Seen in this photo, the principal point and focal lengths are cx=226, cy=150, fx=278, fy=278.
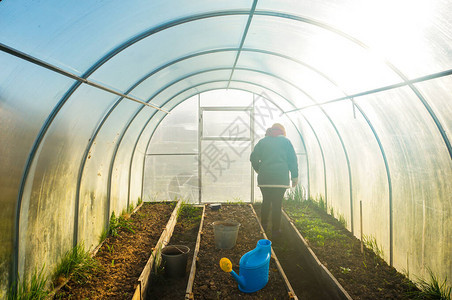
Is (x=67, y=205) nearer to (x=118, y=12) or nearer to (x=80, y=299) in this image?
(x=80, y=299)

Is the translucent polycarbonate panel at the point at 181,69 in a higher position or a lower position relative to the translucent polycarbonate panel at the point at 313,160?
higher

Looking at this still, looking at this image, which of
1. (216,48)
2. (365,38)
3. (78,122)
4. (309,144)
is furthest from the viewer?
(309,144)

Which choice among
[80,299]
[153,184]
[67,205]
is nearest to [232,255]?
[80,299]

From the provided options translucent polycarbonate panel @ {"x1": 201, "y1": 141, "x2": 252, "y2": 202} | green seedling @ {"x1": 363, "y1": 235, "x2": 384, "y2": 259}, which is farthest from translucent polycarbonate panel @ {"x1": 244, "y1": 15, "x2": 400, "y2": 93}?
translucent polycarbonate panel @ {"x1": 201, "y1": 141, "x2": 252, "y2": 202}

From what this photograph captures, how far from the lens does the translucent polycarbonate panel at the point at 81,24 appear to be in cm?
189

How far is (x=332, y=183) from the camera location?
6129 mm

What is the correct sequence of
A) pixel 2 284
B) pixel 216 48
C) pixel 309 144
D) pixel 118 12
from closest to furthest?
pixel 2 284, pixel 118 12, pixel 216 48, pixel 309 144

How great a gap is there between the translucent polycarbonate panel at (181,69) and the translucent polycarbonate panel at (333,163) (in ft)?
7.23

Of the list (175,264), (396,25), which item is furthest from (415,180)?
(175,264)

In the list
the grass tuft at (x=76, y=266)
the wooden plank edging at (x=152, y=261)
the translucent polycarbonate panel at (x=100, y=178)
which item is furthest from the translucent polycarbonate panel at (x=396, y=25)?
the grass tuft at (x=76, y=266)

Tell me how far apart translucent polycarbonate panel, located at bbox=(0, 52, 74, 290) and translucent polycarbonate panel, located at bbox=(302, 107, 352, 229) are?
4.70m

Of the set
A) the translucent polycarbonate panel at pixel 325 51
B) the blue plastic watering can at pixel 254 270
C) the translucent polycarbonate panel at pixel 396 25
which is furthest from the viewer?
the translucent polycarbonate panel at pixel 325 51

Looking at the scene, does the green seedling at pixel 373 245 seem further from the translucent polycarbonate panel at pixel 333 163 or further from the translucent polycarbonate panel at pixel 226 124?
the translucent polycarbonate panel at pixel 226 124

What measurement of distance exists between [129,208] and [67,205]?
2777 millimetres
